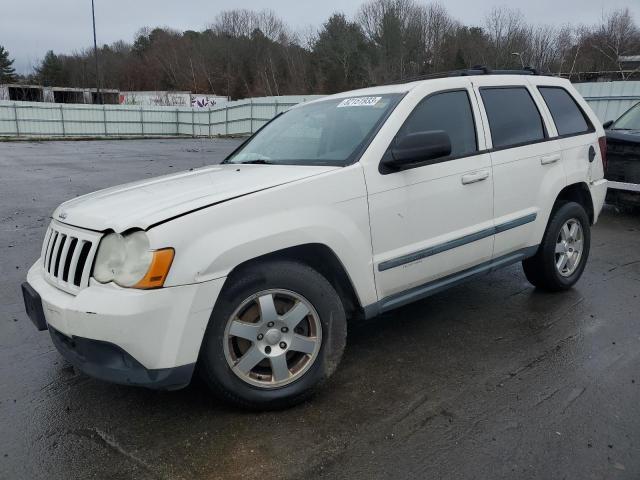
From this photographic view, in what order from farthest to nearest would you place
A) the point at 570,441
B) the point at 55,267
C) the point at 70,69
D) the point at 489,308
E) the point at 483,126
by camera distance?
the point at 70,69
the point at 489,308
the point at 483,126
the point at 55,267
the point at 570,441

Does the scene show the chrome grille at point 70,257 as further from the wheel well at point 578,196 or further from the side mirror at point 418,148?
the wheel well at point 578,196

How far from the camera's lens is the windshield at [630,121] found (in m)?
8.34

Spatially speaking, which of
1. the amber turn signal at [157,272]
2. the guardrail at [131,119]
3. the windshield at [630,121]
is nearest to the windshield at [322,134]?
the amber turn signal at [157,272]

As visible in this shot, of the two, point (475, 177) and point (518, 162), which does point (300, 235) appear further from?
point (518, 162)

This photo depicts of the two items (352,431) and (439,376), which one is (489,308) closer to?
(439,376)

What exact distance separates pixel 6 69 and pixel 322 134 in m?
106

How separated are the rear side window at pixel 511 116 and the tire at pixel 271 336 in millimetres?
1933

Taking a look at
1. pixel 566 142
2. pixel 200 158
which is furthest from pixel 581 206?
pixel 200 158

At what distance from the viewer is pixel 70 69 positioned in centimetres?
8562

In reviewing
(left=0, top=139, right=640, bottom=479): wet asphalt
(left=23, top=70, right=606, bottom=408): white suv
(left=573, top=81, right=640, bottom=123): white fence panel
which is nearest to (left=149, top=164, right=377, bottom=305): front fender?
(left=23, top=70, right=606, bottom=408): white suv

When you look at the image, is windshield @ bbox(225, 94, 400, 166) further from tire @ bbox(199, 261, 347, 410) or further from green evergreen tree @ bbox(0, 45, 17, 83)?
green evergreen tree @ bbox(0, 45, 17, 83)

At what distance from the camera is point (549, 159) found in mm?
4379

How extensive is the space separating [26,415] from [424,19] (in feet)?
221

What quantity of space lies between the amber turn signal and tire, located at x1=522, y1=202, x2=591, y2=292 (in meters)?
3.24
